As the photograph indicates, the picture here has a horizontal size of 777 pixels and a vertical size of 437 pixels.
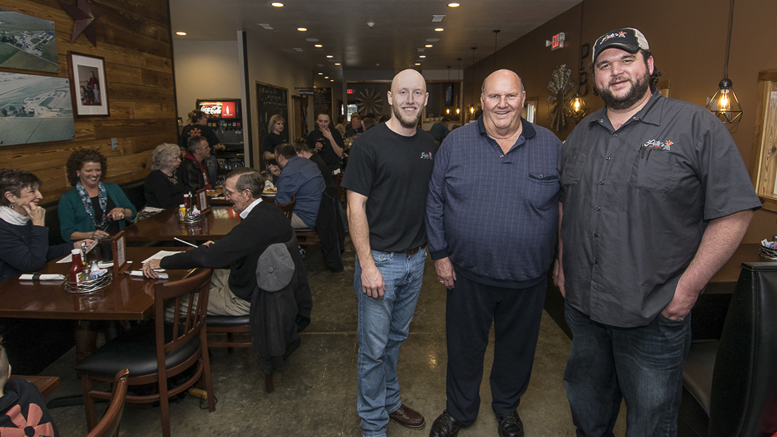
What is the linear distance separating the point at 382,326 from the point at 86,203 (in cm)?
271

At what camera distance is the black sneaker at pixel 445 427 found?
217cm

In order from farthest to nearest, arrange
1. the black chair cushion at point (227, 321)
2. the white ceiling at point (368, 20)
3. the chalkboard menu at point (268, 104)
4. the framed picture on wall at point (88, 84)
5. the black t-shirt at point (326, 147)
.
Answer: the chalkboard menu at point (268, 104), the black t-shirt at point (326, 147), the white ceiling at point (368, 20), the framed picture on wall at point (88, 84), the black chair cushion at point (227, 321)

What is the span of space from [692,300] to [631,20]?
4874mm

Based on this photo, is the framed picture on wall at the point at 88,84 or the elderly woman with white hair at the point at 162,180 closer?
the framed picture on wall at the point at 88,84

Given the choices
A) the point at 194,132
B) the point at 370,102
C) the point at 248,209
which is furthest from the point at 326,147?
the point at 370,102

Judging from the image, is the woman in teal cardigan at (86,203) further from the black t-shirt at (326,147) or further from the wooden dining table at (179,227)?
the black t-shirt at (326,147)

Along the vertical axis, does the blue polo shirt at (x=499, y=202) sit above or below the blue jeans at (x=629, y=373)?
above

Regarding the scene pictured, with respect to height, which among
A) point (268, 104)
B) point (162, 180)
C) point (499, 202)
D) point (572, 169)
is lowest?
point (162, 180)

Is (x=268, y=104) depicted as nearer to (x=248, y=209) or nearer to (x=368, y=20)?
(x=368, y=20)

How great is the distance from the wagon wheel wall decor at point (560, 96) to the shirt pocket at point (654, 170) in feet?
19.1

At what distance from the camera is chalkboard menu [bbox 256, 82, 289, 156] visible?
972 centimetres

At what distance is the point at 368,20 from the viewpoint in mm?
7625

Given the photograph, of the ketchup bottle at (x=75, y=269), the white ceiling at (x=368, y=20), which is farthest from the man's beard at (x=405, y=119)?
the white ceiling at (x=368, y=20)

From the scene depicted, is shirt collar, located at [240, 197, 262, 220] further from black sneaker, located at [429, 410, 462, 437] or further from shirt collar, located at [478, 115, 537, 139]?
black sneaker, located at [429, 410, 462, 437]
